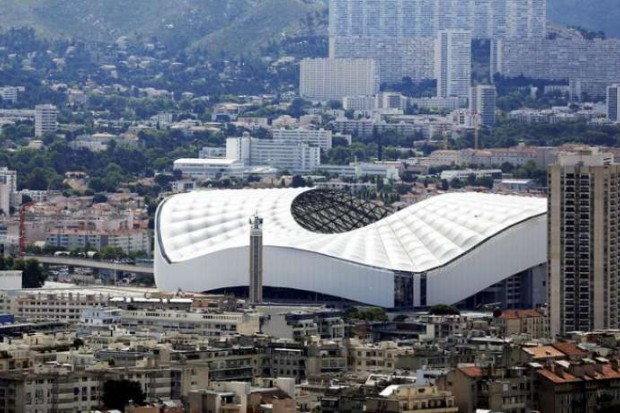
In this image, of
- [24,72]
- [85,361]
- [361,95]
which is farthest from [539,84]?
[85,361]

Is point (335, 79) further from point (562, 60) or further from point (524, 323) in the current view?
point (524, 323)

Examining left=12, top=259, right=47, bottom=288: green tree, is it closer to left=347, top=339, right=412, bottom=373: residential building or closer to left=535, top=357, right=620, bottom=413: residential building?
left=347, top=339, right=412, bottom=373: residential building

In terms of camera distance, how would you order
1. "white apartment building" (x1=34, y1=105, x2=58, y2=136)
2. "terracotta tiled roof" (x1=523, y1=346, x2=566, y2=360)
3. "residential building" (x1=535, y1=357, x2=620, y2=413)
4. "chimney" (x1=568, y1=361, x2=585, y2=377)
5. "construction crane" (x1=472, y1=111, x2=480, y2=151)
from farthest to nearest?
"white apartment building" (x1=34, y1=105, x2=58, y2=136) → "construction crane" (x1=472, y1=111, x2=480, y2=151) → "terracotta tiled roof" (x1=523, y1=346, x2=566, y2=360) → "chimney" (x1=568, y1=361, x2=585, y2=377) → "residential building" (x1=535, y1=357, x2=620, y2=413)

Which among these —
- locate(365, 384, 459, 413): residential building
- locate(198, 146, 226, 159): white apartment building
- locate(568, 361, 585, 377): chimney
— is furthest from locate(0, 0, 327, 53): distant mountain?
locate(365, 384, 459, 413): residential building

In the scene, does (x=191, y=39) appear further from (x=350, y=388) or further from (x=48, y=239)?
(x=350, y=388)

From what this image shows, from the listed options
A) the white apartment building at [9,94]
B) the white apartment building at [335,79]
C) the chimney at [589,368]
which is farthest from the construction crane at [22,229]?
the white apartment building at [335,79]
